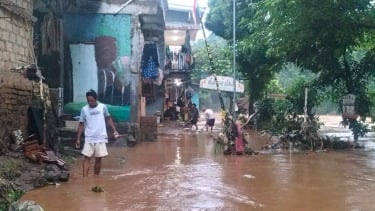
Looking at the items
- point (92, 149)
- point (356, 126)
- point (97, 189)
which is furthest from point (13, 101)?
point (356, 126)

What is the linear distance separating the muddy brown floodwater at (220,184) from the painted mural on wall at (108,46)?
3.22 metres

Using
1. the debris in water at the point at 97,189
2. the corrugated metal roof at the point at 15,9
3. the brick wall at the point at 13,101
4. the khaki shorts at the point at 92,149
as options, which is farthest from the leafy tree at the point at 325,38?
the debris in water at the point at 97,189

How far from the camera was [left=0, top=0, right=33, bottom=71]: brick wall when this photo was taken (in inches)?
337

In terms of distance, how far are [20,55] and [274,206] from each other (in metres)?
6.04

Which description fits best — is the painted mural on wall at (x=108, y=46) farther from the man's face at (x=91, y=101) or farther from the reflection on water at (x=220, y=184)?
the man's face at (x=91, y=101)

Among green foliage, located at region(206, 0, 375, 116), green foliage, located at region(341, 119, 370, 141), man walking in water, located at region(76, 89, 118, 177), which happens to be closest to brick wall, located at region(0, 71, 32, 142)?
man walking in water, located at region(76, 89, 118, 177)

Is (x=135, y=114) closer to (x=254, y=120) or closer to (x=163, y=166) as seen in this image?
(x=163, y=166)

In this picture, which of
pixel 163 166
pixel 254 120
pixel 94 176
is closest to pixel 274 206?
pixel 94 176

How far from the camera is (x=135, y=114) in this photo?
47.5 ft

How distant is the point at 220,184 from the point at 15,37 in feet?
16.0

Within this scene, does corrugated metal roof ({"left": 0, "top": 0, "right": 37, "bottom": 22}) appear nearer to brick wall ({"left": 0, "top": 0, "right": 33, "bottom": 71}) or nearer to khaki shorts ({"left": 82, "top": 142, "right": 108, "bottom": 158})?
brick wall ({"left": 0, "top": 0, "right": 33, "bottom": 71})

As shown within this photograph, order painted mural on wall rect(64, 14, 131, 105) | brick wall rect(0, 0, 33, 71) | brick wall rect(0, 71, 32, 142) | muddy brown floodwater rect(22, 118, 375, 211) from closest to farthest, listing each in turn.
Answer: muddy brown floodwater rect(22, 118, 375, 211), brick wall rect(0, 71, 32, 142), brick wall rect(0, 0, 33, 71), painted mural on wall rect(64, 14, 131, 105)

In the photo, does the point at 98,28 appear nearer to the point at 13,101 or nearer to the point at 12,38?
the point at 12,38

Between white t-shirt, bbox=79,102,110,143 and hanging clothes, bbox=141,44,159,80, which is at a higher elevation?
hanging clothes, bbox=141,44,159,80
